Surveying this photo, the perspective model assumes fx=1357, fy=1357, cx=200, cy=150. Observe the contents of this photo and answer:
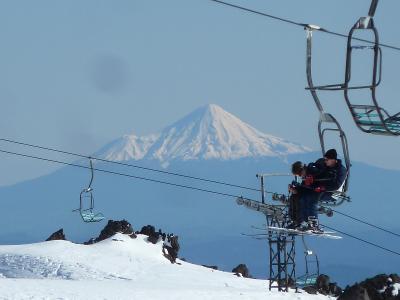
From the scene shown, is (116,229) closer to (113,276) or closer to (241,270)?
(241,270)

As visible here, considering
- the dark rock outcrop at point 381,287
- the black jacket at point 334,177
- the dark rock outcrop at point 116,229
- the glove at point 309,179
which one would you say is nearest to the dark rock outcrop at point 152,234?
the dark rock outcrop at point 116,229

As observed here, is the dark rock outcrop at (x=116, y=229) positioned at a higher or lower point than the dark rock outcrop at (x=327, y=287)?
higher

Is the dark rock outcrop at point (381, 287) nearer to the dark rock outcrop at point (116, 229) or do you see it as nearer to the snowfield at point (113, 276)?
the snowfield at point (113, 276)

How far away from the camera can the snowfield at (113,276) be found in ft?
147

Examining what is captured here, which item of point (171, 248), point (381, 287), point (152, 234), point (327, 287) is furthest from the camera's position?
point (152, 234)

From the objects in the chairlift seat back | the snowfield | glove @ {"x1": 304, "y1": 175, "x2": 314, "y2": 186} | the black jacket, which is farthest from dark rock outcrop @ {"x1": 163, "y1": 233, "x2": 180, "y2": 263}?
the black jacket

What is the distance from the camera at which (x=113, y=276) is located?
58688 mm

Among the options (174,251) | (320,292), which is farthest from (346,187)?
(174,251)

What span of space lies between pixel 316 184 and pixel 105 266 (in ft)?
113

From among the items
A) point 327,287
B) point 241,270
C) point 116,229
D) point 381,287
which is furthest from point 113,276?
point 381,287

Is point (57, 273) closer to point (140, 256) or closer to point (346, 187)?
point (140, 256)

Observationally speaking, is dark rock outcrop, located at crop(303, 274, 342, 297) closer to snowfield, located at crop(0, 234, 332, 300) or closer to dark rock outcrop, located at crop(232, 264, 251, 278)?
snowfield, located at crop(0, 234, 332, 300)

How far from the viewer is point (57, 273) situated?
57.1 metres

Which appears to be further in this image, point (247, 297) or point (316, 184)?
point (247, 297)
